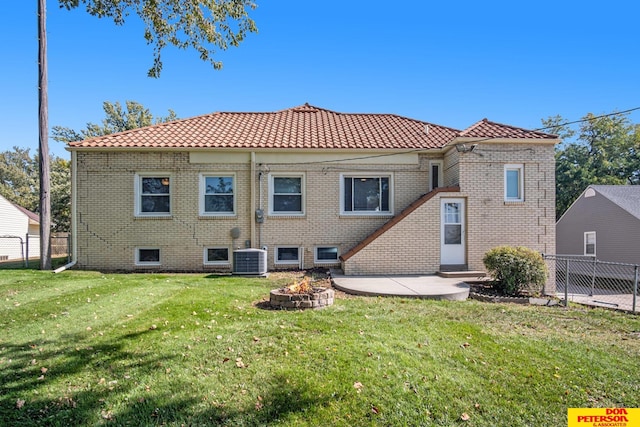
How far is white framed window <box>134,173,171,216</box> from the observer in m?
12.3

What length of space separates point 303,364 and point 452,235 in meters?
8.26

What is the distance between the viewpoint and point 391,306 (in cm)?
700

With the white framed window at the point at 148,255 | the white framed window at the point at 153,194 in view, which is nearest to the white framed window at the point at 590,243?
the white framed window at the point at 153,194

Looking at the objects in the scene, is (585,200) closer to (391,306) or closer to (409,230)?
(409,230)

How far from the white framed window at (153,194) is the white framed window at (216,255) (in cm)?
187

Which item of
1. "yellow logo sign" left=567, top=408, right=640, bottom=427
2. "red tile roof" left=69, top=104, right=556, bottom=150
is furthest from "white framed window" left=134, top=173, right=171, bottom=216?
"yellow logo sign" left=567, top=408, right=640, bottom=427

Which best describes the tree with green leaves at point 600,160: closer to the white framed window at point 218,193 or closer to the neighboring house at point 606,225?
the neighboring house at point 606,225

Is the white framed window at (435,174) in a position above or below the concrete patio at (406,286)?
above

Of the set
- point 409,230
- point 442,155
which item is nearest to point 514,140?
point 442,155

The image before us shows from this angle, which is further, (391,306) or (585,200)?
(585,200)

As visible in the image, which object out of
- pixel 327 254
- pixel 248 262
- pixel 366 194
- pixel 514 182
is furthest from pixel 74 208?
pixel 514 182

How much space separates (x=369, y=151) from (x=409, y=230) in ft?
10.3

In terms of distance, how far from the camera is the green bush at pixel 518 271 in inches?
340

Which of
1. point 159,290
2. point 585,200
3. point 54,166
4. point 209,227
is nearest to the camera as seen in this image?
point 159,290
